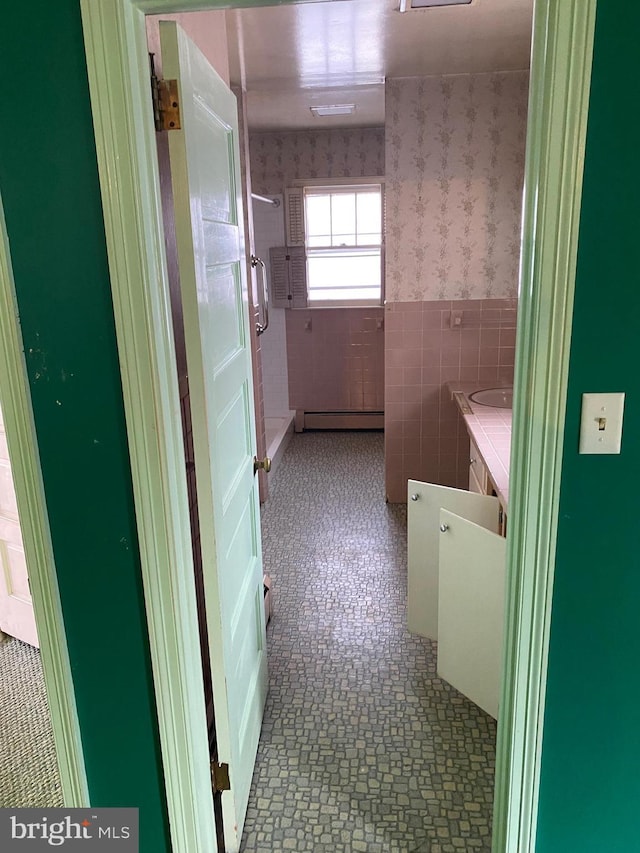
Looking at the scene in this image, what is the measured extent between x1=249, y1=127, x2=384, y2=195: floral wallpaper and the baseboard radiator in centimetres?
195

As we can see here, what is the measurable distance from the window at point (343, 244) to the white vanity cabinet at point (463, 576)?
324cm

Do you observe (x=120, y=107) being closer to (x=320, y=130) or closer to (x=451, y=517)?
(x=451, y=517)

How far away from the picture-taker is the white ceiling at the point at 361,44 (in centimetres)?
241

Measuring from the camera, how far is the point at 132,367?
1.23 m

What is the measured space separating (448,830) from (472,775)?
225mm

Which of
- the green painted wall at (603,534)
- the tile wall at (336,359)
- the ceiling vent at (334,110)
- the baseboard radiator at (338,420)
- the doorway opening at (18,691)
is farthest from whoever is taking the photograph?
the baseboard radiator at (338,420)

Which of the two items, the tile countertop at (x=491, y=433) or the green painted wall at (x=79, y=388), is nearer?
the green painted wall at (x=79, y=388)

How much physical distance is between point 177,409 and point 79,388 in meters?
0.20

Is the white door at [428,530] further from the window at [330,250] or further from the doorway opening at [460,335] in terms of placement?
the window at [330,250]

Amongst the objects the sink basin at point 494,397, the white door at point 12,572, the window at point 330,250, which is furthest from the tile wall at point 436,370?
the white door at point 12,572

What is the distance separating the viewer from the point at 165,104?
1262 mm

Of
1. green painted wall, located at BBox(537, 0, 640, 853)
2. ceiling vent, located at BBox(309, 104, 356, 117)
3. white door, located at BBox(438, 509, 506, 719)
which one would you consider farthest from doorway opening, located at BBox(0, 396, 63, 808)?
ceiling vent, located at BBox(309, 104, 356, 117)

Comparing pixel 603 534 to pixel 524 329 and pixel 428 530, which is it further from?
pixel 428 530

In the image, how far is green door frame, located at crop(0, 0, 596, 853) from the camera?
1093 mm
